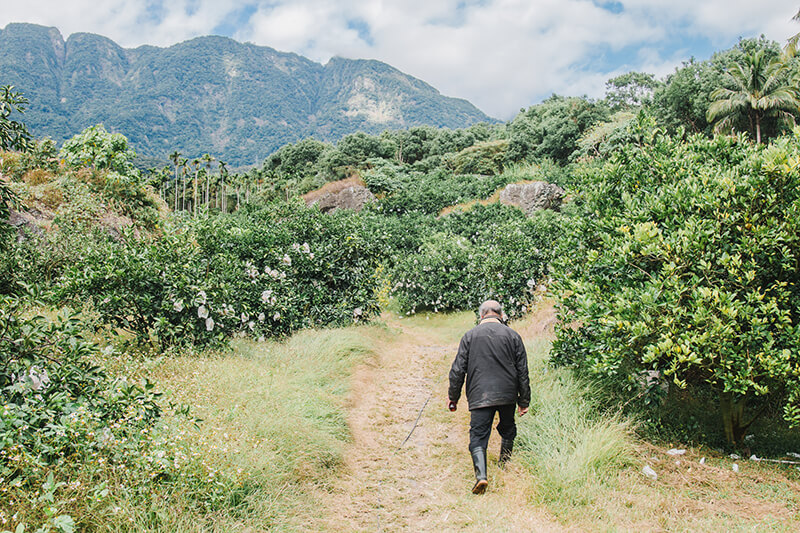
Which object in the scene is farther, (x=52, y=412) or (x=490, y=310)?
(x=490, y=310)

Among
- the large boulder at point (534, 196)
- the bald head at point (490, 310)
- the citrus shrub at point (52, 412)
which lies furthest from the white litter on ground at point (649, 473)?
the large boulder at point (534, 196)

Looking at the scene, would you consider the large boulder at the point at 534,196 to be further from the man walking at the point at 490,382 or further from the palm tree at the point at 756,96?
the man walking at the point at 490,382

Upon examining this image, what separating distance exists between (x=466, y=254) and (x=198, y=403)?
32.4 feet

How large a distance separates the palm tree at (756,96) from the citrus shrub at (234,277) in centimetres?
2500

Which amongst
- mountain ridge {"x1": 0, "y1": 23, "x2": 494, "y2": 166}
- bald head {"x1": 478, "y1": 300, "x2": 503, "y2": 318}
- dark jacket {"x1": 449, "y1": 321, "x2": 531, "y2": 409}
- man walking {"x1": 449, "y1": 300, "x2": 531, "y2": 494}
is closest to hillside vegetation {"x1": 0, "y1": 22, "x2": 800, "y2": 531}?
man walking {"x1": 449, "y1": 300, "x2": 531, "y2": 494}

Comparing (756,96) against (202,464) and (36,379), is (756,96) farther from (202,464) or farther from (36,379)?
(36,379)

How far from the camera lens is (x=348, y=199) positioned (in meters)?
25.5

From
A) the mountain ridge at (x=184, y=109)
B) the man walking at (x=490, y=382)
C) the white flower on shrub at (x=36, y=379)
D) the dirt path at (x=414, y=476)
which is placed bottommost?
the dirt path at (x=414, y=476)

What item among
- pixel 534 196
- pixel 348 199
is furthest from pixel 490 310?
pixel 348 199

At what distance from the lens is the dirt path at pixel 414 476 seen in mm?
3875

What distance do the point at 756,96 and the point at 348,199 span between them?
23103 mm

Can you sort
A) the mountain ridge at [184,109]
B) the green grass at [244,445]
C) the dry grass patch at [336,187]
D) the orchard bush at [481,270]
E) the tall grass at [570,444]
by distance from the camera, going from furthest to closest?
the mountain ridge at [184,109], the dry grass patch at [336,187], the orchard bush at [481,270], the tall grass at [570,444], the green grass at [244,445]

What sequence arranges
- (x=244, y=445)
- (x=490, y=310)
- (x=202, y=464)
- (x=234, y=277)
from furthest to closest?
(x=234, y=277), (x=490, y=310), (x=244, y=445), (x=202, y=464)

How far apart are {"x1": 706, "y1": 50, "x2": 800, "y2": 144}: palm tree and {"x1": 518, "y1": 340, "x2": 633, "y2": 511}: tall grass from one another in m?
26.5
